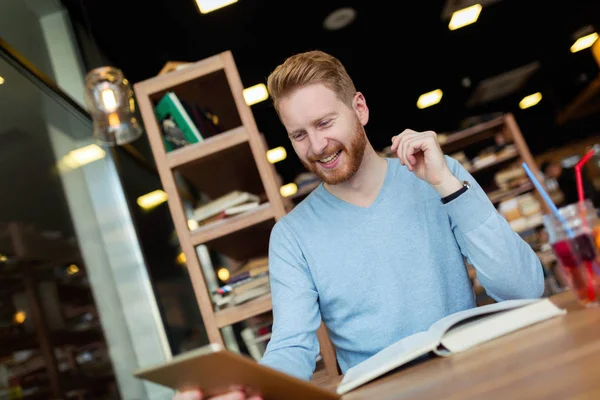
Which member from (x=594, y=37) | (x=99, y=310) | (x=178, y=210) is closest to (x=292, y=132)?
(x=178, y=210)

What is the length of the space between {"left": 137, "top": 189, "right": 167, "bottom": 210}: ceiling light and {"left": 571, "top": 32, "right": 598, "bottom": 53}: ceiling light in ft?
20.8

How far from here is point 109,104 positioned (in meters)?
2.21

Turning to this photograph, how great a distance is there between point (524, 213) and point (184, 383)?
13.9ft

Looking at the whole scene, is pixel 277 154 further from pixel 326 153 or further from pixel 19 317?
pixel 326 153

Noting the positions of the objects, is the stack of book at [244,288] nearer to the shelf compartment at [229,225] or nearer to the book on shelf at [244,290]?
the book on shelf at [244,290]

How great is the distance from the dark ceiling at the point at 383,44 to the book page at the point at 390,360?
3242 millimetres

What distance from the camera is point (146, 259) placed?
3.40m

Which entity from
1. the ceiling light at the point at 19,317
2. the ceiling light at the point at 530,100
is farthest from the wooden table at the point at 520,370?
the ceiling light at the point at 530,100

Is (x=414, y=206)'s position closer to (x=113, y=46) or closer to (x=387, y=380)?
(x=387, y=380)

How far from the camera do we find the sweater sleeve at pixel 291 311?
1.15m

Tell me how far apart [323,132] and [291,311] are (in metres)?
0.53

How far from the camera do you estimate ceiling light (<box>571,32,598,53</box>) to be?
23.3 feet

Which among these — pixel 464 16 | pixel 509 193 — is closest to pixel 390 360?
pixel 509 193

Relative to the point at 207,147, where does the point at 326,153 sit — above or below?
below
